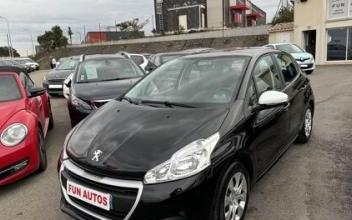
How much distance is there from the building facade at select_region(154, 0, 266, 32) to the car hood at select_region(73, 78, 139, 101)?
208 feet

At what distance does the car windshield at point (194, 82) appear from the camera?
3854 millimetres

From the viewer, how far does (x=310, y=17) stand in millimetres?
25312

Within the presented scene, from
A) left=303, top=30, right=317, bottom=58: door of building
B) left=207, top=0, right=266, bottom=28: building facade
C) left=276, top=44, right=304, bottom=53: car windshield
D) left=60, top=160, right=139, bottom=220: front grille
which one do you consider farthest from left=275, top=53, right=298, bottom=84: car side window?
left=207, top=0, right=266, bottom=28: building facade

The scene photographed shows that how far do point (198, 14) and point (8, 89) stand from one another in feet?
222

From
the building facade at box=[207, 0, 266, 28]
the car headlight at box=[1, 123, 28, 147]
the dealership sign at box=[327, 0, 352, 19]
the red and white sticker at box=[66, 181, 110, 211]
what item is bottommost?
the red and white sticker at box=[66, 181, 110, 211]

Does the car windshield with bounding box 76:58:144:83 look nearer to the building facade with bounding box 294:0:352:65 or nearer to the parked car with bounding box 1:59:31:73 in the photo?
the parked car with bounding box 1:59:31:73

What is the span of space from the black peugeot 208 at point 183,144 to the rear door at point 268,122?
0.01 metres

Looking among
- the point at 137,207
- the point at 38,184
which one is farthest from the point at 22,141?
the point at 137,207

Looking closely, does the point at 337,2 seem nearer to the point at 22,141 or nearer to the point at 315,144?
the point at 315,144

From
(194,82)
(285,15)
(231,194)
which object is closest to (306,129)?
(194,82)

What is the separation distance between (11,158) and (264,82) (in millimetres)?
3105

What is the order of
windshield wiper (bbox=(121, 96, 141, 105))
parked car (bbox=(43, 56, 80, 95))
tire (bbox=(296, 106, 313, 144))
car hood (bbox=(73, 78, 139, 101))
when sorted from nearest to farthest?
windshield wiper (bbox=(121, 96, 141, 105))
tire (bbox=(296, 106, 313, 144))
car hood (bbox=(73, 78, 139, 101))
parked car (bbox=(43, 56, 80, 95))

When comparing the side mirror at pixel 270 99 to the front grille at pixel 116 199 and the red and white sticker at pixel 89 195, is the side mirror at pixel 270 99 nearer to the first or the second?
the front grille at pixel 116 199

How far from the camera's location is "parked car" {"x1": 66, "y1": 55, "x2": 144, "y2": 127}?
671 cm
